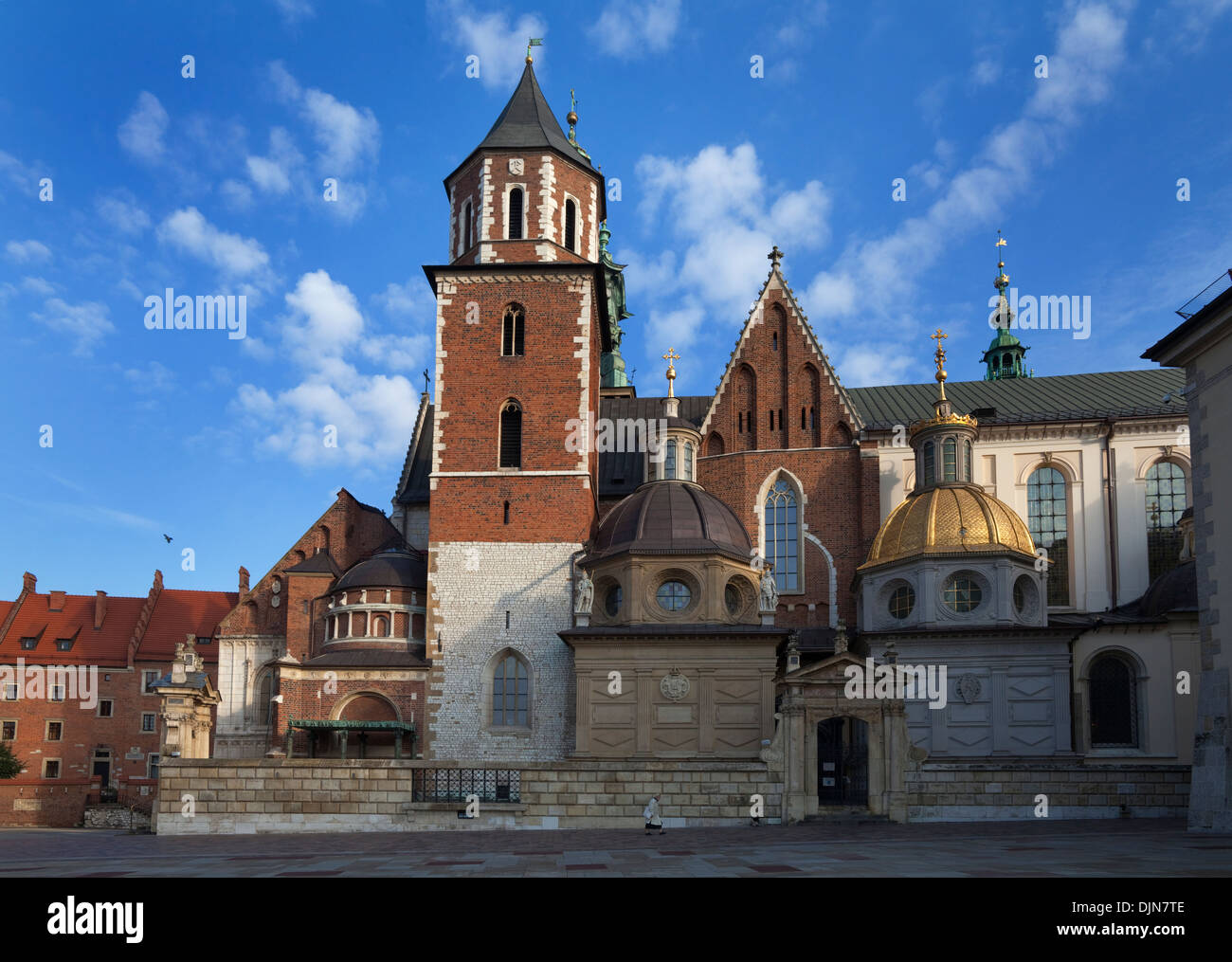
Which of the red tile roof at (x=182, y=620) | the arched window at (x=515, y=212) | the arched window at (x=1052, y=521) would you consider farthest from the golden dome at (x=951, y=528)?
the red tile roof at (x=182, y=620)

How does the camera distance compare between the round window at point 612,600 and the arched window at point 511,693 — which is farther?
the arched window at point 511,693

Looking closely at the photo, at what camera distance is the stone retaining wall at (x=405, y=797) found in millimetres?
26750

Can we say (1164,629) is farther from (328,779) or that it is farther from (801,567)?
(328,779)

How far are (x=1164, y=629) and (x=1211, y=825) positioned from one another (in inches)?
642

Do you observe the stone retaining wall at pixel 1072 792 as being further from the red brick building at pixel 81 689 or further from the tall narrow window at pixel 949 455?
the red brick building at pixel 81 689

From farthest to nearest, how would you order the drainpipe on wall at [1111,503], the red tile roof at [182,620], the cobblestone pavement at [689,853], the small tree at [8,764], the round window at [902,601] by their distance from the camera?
1. the red tile roof at [182,620]
2. the small tree at [8,764]
3. the drainpipe on wall at [1111,503]
4. the round window at [902,601]
5. the cobblestone pavement at [689,853]

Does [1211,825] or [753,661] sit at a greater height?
[753,661]

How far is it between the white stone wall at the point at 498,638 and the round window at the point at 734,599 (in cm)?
507

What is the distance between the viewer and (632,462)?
48031 mm

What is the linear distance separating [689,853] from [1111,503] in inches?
1149
